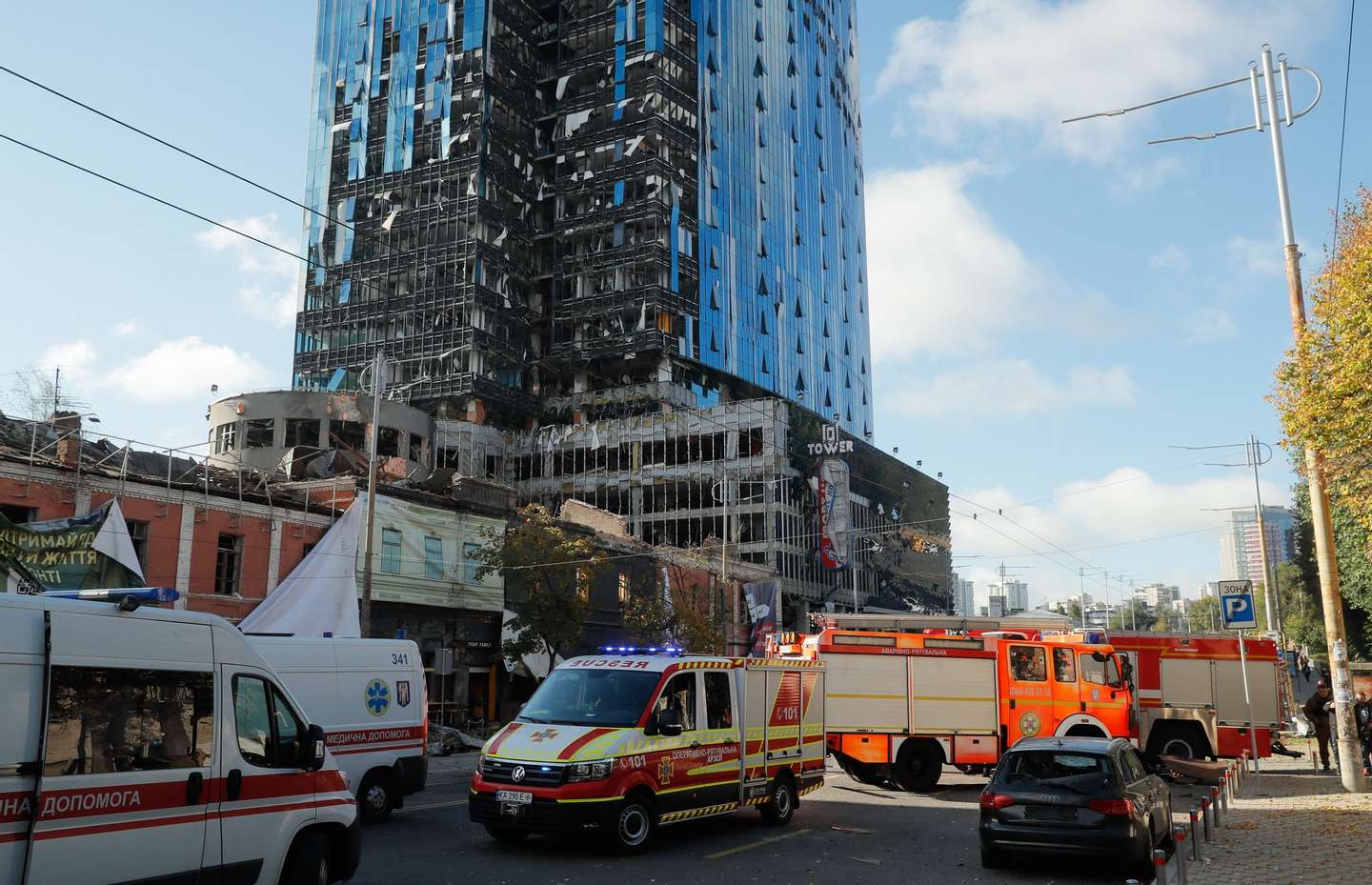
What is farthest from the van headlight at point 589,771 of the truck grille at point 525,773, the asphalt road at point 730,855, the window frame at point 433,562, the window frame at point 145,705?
the window frame at point 433,562

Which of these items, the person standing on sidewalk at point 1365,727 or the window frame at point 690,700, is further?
the person standing on sidewalk at point 1365,727

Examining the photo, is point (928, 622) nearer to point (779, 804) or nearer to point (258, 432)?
point (779, 804)

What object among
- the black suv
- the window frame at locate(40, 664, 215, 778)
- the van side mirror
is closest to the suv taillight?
the black suv

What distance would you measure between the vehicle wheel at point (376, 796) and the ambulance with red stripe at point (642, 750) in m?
3.19

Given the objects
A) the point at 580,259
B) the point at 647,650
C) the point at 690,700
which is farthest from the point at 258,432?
the point at 690,700

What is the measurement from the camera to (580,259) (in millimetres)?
90125

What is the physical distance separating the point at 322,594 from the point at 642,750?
945 inches

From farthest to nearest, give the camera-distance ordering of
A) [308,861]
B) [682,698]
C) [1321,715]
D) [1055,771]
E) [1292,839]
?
[1321,715] < [682,698] < [1292,839] < [1055,771] < [308,861]

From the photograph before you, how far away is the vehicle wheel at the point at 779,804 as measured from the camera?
15.5 m

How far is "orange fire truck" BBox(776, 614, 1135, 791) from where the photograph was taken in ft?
67.8

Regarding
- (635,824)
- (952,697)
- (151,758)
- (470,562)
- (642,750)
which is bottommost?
(635,824)

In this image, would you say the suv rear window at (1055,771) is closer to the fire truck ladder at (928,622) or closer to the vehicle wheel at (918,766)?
the vehicle wheel at (918,766)

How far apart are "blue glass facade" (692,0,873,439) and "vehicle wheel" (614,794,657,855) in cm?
7609

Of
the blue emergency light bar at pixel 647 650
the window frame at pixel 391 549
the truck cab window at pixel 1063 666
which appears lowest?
the truck cab window at pixel 1063 666
